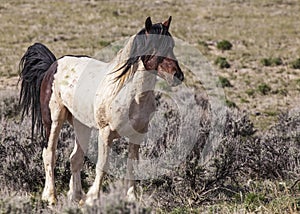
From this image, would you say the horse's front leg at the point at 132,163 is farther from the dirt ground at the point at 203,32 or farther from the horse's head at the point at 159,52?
the dirt ground at the point at 203,32

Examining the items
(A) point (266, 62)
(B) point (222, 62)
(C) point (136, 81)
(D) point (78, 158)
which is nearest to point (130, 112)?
(C) point (136, 81)

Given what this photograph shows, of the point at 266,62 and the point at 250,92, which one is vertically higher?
the point at 250,92

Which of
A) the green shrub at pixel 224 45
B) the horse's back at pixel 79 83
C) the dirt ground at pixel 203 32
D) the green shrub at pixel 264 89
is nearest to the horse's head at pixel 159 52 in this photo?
the horse's back at pixel 79 83

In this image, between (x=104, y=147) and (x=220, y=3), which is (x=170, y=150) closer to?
(x=104, y=147)

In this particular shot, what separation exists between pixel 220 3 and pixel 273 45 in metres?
14.7

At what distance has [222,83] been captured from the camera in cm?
1683

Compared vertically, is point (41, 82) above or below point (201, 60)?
above

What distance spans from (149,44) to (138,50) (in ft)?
0.47

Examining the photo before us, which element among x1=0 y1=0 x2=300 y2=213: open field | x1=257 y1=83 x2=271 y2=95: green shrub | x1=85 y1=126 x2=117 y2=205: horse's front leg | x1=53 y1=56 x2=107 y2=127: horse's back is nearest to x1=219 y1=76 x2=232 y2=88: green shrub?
x1=0 y1=0 x2=300 y2=213: open field

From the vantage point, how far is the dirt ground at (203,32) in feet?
54.4

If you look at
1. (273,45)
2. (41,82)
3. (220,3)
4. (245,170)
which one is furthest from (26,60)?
(220,3)

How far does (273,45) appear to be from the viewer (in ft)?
80.3

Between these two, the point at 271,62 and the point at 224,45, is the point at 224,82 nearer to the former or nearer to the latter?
the point at 271,62

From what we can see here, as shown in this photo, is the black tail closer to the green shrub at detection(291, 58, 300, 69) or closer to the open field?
the open field
